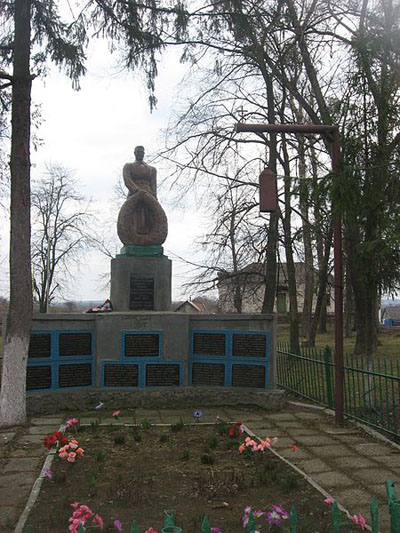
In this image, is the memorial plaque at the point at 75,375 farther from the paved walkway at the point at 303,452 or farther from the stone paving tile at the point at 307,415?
the stone paving tile at the point at 307,415

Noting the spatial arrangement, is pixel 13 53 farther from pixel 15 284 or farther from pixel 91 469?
pixel 91 469

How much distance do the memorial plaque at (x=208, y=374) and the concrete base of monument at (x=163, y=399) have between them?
0.15 metres

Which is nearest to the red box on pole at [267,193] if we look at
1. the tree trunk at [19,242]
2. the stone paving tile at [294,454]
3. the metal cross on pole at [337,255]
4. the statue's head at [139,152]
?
the metal cross on pole at [337,255]

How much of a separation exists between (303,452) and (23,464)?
114 inches

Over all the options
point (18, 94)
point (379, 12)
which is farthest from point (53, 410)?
point (379, 12)

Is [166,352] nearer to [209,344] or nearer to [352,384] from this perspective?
[209,344]

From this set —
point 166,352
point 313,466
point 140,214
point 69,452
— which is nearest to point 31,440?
point 69,452

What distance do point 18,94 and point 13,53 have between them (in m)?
0.66

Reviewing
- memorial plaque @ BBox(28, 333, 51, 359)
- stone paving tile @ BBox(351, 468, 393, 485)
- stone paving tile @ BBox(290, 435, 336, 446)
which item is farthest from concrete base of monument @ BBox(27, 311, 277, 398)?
stone paving tile @ BBox(351, 468, 393, 485)

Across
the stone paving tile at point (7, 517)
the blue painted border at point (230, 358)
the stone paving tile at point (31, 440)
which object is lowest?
the stone paving tile at point (7, 517)

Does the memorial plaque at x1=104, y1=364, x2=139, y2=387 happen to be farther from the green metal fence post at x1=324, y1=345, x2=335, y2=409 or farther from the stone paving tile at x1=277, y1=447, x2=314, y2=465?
the stone paving tile at x1=277, y1=447, x2=314, y2=465

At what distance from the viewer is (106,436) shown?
6188mm

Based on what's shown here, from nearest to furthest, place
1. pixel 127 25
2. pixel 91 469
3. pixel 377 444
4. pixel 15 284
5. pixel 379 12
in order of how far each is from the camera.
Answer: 1. pixel 91 469
2. pixel 377 444
3. pixel 15 284
4. pixel 127 25
5. pixel 379 12

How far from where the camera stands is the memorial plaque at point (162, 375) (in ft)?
27.9
